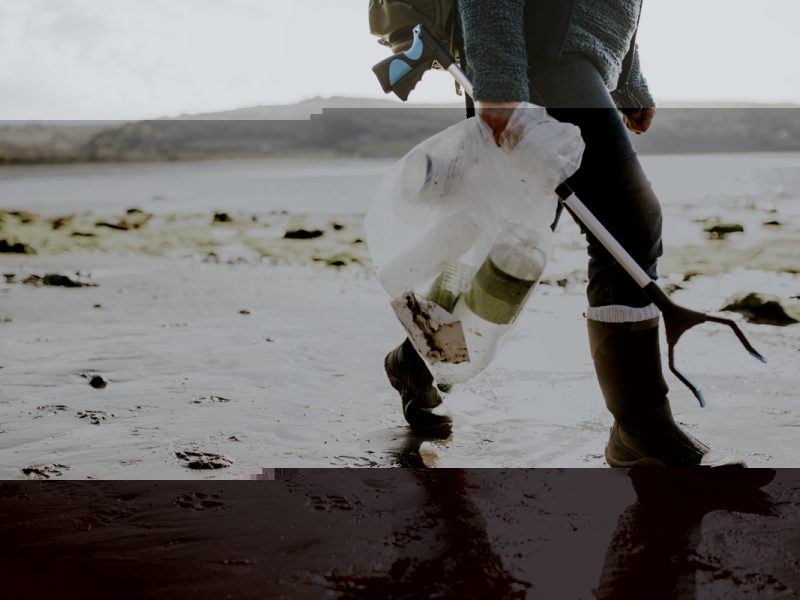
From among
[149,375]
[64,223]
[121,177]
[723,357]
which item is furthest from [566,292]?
[121,177]

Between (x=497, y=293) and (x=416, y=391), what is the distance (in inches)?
21.3

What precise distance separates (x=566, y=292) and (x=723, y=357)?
1.84 m

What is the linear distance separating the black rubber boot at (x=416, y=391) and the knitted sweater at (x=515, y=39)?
895 mm

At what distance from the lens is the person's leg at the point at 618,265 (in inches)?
83.8

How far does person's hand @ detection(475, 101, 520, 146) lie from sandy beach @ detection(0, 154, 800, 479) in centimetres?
90

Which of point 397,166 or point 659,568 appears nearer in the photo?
point 659,568

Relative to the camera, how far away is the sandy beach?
252 cm

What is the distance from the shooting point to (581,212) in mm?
2131

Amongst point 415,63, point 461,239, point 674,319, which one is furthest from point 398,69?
point 674,319

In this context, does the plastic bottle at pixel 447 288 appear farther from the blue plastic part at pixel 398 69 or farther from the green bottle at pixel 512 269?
the blue plastic part at pixel 398 69

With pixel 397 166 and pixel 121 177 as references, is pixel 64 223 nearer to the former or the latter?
pixel 397 166

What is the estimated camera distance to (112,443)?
256cm

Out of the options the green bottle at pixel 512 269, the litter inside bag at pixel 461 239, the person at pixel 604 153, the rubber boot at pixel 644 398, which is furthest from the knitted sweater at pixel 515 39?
the rubber boot at pixel 644 398

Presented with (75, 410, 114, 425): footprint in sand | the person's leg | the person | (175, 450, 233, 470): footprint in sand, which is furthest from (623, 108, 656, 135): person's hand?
(75, 410, 114, 425): footprint in sand
